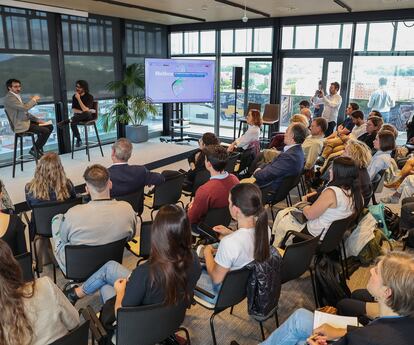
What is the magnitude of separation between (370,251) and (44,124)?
5.36 m

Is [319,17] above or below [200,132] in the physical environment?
above

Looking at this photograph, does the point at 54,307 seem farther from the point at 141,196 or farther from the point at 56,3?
the point at 56,3

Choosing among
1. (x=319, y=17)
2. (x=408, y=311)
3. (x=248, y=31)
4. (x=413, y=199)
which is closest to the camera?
(x=408, y=311)

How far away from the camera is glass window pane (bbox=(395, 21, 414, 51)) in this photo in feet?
23.7

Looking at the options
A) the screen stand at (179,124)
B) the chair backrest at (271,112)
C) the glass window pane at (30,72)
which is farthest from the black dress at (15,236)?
the chair backrest at (271,112)

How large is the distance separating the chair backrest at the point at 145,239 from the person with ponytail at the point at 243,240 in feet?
1.84

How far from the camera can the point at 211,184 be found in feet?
9.85

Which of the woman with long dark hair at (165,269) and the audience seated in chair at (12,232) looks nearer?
the woman with long dark hair at (165,269)

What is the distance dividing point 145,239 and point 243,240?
0.82 m

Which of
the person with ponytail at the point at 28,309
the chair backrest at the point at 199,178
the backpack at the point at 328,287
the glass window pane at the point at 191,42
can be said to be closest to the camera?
the person with ponytail at the point at 28,309

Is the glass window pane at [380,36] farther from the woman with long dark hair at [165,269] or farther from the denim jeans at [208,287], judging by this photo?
the woman with long dark hair at [165,269]

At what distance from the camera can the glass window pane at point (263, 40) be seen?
345 inches

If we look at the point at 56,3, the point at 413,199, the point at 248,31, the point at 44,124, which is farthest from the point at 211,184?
the point at 248,31

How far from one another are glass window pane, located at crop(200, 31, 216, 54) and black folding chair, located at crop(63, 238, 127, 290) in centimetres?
803
